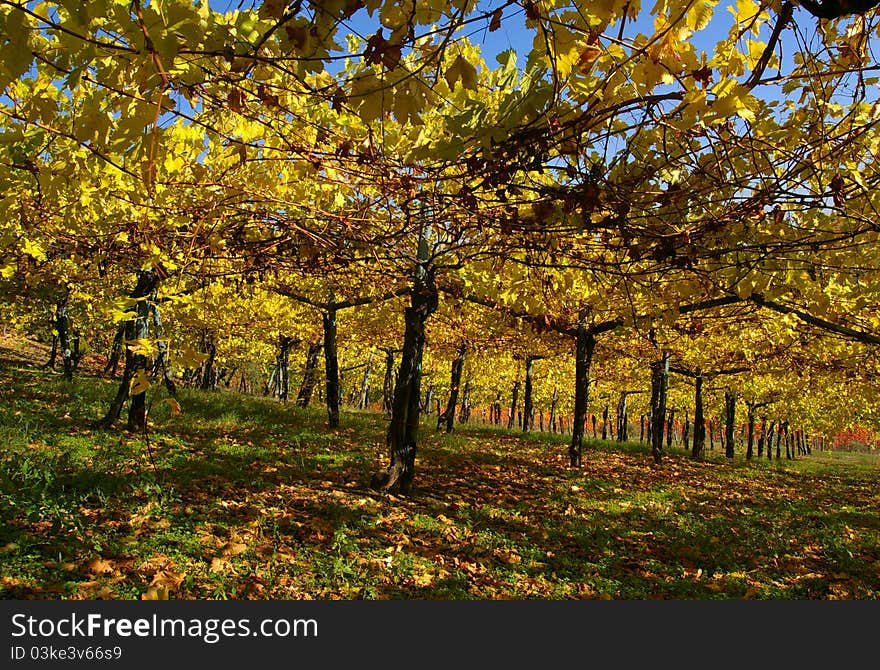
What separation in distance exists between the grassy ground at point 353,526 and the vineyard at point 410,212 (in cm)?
7

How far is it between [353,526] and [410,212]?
3.59m

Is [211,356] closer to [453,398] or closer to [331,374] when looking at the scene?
[331,374]

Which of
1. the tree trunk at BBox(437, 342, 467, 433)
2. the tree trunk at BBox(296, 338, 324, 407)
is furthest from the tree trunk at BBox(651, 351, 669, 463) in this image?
the tree trunk at BBox(296, 338, 324, 407)

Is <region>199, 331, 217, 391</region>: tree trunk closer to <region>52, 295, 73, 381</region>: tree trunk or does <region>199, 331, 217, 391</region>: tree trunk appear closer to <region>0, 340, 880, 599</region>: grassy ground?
<region>52, 295, 73, 381</region>: tree trunk

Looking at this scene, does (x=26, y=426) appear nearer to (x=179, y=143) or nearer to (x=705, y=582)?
(x=179, y=143)

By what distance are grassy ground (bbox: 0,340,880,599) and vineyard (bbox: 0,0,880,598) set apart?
74 mm

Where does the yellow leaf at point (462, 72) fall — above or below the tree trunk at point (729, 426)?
above

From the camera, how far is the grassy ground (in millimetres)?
4234

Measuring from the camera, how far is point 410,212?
4.68 metres

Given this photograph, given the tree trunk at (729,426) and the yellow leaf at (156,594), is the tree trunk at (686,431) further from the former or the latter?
the yellow leaf at (156,594)

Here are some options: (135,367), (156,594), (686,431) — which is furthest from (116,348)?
(686,431)

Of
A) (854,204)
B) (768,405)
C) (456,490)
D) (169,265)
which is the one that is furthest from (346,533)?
(768,405)

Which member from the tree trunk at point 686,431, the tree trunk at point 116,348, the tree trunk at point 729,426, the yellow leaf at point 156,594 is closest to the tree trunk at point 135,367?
the tree trunk at point 116,348

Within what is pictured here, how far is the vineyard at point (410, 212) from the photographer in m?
1.63
